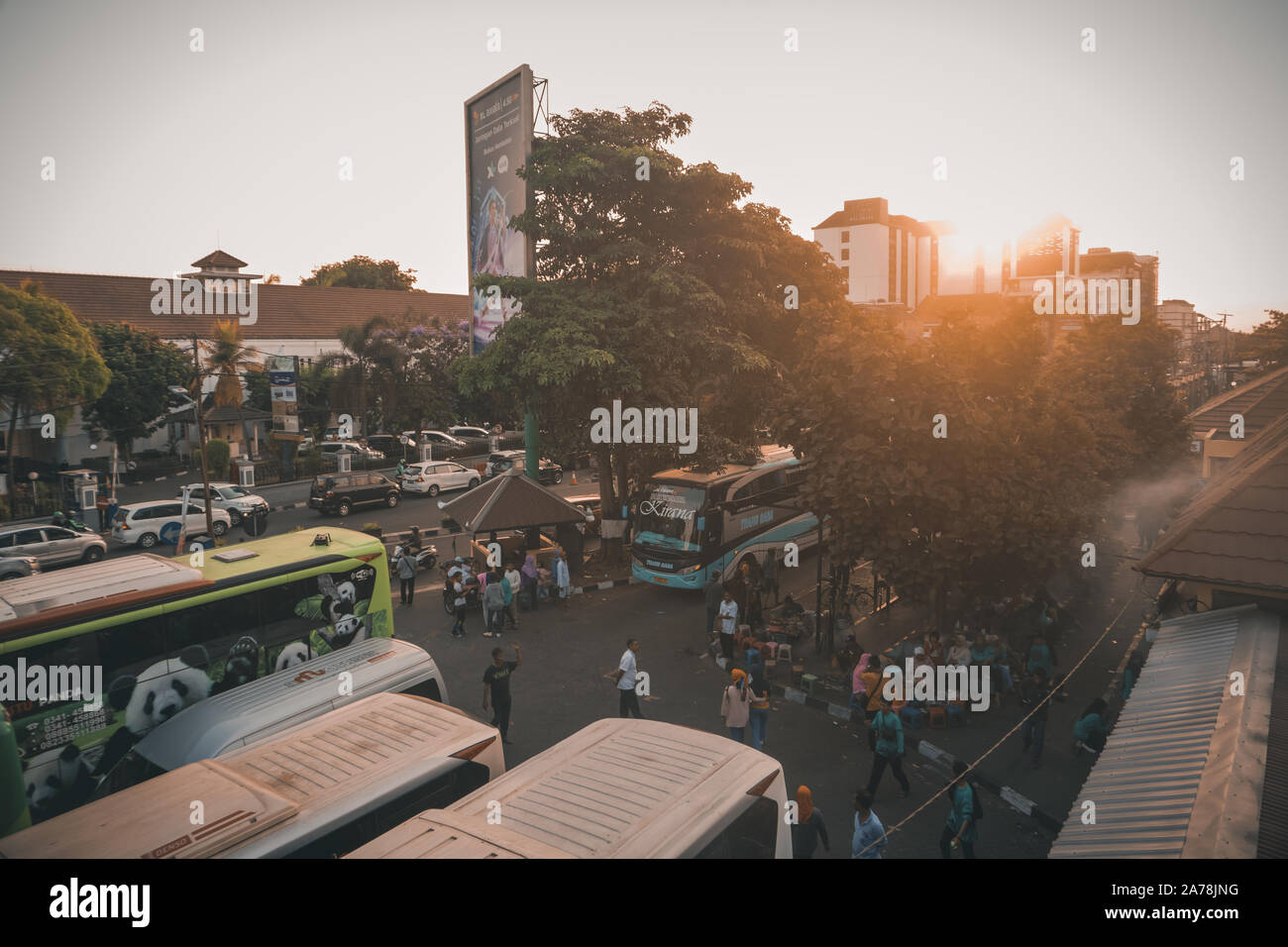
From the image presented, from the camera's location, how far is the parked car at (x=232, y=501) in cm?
2867

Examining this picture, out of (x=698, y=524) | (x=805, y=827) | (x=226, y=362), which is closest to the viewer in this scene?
(x=805, y=827)

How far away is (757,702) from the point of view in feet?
37.1

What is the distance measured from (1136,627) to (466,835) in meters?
17.8

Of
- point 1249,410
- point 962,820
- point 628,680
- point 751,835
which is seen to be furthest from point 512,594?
point 1249,410

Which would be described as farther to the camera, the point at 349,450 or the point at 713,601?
the point at 349,450

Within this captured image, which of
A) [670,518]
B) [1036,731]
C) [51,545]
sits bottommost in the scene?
[1036,731]

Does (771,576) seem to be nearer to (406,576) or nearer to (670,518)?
(670,518)

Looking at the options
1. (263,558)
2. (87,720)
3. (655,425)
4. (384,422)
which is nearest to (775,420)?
(655,425)

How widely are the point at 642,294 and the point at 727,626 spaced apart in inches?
368

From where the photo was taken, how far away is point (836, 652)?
14.7m

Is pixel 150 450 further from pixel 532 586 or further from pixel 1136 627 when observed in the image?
pixel 1136 627

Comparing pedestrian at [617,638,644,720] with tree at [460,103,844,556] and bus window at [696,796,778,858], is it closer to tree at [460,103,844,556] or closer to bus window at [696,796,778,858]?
bus window at [696,796,778,858]

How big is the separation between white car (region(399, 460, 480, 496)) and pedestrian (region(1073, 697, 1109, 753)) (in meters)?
29.6

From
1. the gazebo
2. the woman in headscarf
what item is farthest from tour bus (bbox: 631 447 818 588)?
the woman in headscarf
